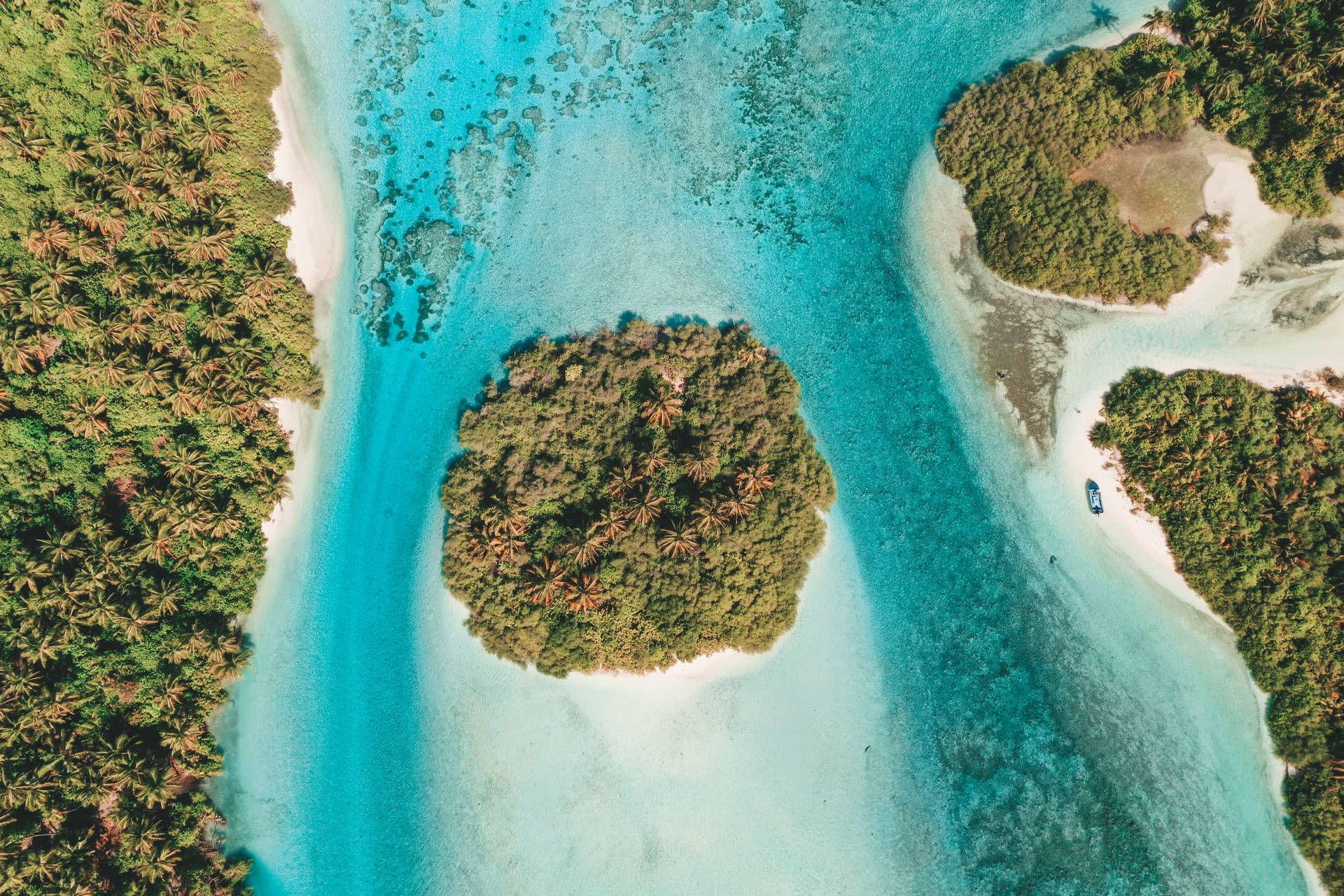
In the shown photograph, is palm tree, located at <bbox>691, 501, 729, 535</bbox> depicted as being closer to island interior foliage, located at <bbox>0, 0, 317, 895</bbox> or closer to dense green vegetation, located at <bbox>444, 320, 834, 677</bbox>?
dense green vegetation, located at <bbox>444, 320, 834, 677</bbox>

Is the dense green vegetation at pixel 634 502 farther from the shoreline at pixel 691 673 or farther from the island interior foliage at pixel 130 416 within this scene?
the island interior foliage at pixel 130 416

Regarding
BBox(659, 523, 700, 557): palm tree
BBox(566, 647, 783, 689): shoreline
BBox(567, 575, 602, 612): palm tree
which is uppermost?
BBox(659, 523, 700, 557): palm tree

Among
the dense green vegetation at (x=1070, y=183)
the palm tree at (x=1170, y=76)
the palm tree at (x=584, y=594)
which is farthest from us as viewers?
the dense green vegetation at (x=1070, y=183)

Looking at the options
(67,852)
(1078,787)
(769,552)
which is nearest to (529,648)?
(769,552)

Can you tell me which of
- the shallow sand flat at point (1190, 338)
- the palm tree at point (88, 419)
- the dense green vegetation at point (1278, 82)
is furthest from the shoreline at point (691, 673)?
the dense green vegetation at point (1278, 82)

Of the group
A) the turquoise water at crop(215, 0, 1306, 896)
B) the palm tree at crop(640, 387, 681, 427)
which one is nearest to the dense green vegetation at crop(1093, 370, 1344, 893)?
the turquoise water at crop(215, 0, 1306, 896)

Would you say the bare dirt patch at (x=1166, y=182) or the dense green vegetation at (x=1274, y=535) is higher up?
the bare dirt patch at (x=1166, y=182)

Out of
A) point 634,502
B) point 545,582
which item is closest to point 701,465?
point 634,502

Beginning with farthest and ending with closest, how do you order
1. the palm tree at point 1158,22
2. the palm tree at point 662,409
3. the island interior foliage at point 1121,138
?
the palm tree at point 1158,22
the island interior foliage at point 1121,138
the palm tree at point 662,409
